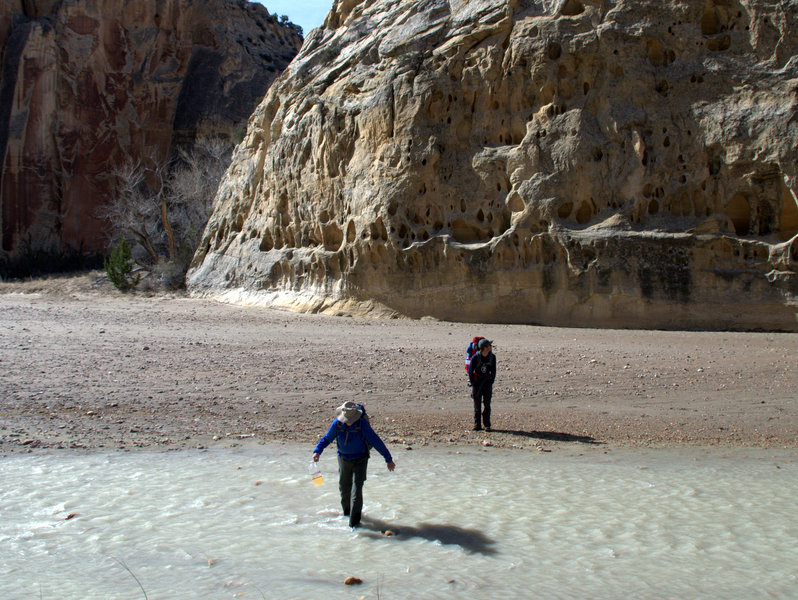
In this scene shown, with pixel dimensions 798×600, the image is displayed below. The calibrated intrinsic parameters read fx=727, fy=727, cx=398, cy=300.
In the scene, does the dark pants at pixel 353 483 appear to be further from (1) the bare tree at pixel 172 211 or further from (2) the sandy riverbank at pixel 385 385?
(1) the bare tree at pixel 172 211

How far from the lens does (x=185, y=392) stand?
947cm

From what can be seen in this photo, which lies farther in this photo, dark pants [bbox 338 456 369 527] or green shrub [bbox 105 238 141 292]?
green shrub [bbox 105 238 141 292]

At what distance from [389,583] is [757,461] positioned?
4.36m

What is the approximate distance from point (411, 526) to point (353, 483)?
53 centimetres

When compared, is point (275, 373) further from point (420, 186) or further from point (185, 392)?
point (420, 186)

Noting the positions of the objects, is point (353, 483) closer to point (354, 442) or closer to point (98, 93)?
point (354, 442)

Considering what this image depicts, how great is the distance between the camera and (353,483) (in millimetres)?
5324

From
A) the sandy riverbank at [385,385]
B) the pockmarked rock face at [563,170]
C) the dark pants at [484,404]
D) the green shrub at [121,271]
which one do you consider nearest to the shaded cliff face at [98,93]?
the green shrub at [121,271]

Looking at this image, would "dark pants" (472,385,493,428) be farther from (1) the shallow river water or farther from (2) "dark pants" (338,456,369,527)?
(2) "dark pants" (338,456,369,527)

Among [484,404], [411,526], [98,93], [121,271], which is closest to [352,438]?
[411,526]

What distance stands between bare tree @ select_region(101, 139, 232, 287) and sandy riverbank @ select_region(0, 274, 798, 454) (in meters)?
12.1

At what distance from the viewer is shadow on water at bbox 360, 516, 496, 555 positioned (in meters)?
4.99

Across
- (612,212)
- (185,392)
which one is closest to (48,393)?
(185,392)

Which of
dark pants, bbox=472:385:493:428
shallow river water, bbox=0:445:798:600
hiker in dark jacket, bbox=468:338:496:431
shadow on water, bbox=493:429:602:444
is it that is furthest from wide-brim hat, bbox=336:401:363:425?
shadow on water, bbox=493:429:602:444
